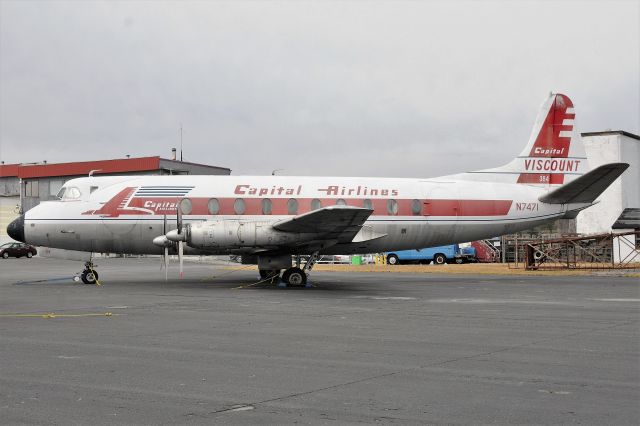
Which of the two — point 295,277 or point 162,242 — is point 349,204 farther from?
point 162,242

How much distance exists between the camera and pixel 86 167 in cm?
8706

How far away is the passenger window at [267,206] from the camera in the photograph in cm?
2694

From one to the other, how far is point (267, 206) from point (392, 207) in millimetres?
5147

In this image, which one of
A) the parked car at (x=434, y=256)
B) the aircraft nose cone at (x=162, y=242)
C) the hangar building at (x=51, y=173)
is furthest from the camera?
the hangar building at (x=51, y=173)

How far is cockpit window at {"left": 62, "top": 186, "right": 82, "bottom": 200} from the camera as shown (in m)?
27.3

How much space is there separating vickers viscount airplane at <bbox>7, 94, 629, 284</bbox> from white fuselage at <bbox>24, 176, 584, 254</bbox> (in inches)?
1.6

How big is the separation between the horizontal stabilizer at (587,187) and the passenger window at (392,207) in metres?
6.94

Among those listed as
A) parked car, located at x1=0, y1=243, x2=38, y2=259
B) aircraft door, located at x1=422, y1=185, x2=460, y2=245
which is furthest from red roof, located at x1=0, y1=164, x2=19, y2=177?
aircraft door, located at x1=422, y1=185, x2=460, y2=245

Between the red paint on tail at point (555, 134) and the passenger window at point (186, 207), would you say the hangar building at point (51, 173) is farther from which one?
the red paint on tail at point (555, 134)

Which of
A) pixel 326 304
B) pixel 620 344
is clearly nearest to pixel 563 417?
pixel 620 344

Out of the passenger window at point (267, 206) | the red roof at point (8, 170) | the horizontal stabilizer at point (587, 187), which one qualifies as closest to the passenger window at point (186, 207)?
the passenger window at point (267, 206)

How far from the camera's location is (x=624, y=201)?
2361 inches

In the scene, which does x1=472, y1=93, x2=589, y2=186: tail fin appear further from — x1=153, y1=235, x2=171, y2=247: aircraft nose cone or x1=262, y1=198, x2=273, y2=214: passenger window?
x1=153, y1=235, x2=171, y2=247: aircraft nose cone

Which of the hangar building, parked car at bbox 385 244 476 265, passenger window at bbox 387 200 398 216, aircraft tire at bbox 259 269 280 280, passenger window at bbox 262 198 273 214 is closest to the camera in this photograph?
passenger window at bbox 262 198 273 214
